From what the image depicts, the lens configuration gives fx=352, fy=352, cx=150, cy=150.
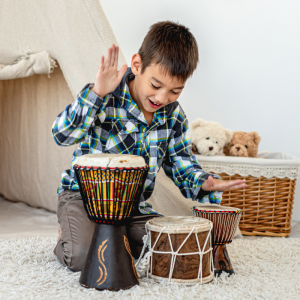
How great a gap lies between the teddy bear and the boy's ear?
698 millimetres

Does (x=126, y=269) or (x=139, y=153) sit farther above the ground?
(x=139, y=153)

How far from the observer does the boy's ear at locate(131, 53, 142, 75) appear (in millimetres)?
1217

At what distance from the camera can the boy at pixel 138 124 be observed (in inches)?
43.8

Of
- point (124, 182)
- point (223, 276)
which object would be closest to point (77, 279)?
point (124, 182)

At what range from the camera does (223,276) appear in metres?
→ 1.11

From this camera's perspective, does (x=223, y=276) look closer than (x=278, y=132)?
Yes

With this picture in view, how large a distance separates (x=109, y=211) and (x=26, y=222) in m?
0.99

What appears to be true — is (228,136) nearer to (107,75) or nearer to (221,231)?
(221,231)

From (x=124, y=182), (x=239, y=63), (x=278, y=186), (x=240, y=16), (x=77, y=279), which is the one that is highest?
(x=240, y=16)

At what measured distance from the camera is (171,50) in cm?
115

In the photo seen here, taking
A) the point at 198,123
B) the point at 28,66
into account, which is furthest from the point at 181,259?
the point at 28,66

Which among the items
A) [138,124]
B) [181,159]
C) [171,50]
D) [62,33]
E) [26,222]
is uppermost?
[62,33]

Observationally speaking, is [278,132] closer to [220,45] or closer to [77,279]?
[220,45]

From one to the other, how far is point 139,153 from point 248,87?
4.94 ft
